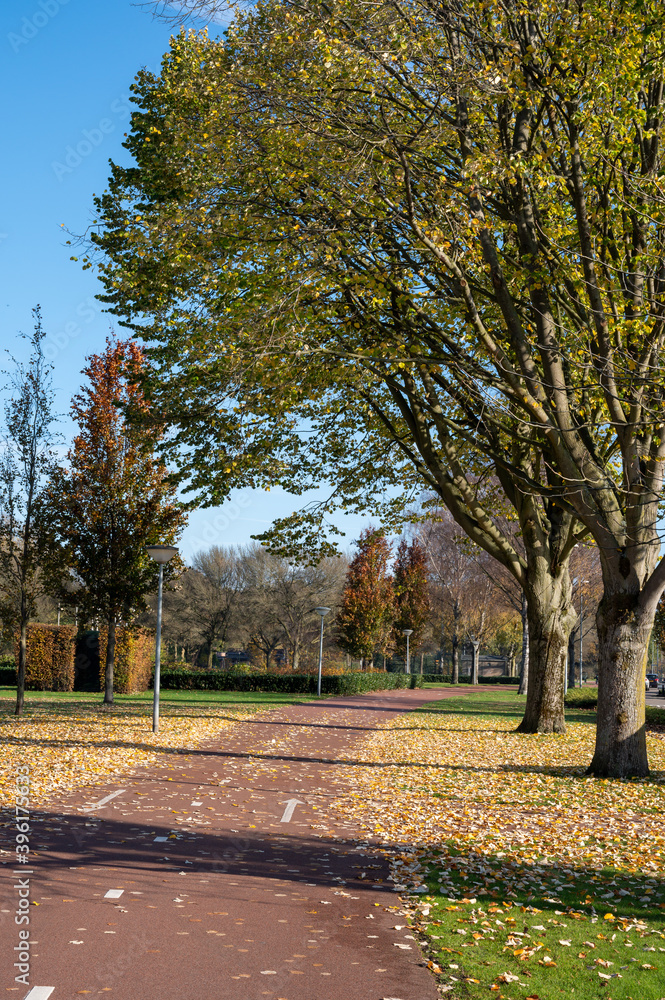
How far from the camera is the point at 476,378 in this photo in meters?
12.1

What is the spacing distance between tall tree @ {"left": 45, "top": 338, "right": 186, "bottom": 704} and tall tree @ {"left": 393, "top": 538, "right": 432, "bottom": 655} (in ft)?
99.6

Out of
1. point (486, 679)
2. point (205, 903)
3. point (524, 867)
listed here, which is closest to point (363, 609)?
point (486, 679)

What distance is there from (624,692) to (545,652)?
232 inches

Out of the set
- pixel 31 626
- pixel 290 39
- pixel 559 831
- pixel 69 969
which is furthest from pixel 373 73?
pixel 31 626

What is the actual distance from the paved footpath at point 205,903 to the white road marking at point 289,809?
0.03 metres

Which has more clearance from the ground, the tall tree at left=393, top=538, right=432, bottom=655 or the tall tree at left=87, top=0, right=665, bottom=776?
the tall tree at left=87, top=0, right=665, bottom=776

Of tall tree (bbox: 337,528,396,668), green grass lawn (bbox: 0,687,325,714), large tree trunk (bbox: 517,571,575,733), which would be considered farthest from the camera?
tall tree (bbox: 337,528,396,668)

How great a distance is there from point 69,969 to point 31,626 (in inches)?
1124

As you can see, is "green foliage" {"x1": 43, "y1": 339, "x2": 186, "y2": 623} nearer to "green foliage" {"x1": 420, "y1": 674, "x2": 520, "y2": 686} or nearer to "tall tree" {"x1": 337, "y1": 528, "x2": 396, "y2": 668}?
"tall tree" {"x1": 337, "y1": 528, "x2": 396, "y2": 668}

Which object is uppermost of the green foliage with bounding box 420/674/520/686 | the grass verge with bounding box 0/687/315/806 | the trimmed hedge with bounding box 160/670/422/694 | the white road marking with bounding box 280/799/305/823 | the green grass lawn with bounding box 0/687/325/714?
the white road marking with bounding box 280/799/305/823

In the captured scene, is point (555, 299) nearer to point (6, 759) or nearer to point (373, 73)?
point (373, 73)

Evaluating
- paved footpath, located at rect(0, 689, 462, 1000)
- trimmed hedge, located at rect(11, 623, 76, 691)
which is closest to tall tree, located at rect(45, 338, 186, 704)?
trimmed hedge, located at rect(11, 623, 76, 691)

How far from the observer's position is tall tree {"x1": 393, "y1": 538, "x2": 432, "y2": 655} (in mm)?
52906

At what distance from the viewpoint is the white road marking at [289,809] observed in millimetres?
8625
